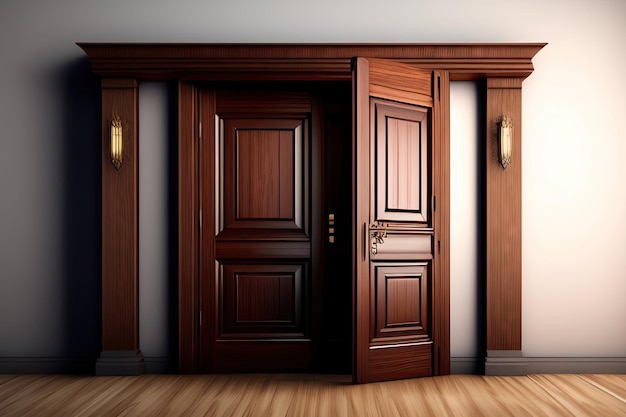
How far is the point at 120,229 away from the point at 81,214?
36 centimetres

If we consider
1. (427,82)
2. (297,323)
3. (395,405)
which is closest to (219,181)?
(297,323)

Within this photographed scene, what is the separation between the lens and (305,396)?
3.99 metres

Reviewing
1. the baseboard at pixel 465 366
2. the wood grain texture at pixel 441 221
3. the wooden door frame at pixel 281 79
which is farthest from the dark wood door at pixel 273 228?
the baseboard at pixel 465 366

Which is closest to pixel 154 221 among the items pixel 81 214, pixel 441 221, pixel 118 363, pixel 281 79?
pixel 81 214

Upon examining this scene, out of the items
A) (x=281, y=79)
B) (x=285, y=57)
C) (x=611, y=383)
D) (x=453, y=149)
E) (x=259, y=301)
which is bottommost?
(x=611, y=383)

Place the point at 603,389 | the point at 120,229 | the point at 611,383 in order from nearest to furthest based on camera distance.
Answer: the point at 603,389 → the point at 611,383 → the point at 120,229

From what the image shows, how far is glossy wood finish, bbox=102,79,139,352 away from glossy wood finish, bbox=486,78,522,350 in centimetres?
253

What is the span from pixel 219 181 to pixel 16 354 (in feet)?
6.33

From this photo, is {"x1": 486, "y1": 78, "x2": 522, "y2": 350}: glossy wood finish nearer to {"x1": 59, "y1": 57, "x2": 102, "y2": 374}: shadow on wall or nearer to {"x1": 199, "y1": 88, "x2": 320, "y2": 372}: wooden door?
{"x1": 199, "y1": 88, "x2": 320, "y2": 372}: wooden door

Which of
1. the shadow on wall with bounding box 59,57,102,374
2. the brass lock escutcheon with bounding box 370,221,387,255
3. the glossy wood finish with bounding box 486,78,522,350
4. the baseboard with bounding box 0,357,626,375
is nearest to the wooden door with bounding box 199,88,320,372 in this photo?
the baseboard with bounding box 0,357,626,375

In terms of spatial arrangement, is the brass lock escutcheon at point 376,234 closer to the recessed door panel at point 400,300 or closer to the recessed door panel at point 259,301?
the recessed door panel at point 400,300

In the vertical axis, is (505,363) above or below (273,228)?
below

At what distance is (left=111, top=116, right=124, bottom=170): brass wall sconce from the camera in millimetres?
4531

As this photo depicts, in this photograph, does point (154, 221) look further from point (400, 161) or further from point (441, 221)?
point (441, 221)
